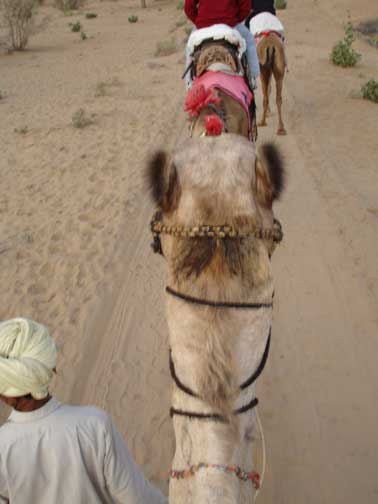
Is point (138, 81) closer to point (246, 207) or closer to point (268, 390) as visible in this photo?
point (268, 390)

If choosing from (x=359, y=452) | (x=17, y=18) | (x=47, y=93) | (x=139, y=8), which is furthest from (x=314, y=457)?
(x=139, y=8)

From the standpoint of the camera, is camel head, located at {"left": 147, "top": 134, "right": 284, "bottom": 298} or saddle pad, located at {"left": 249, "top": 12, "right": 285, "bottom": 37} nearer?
camel head, located at {"left": 147, "top": 134, "right": 284, "bottom": 298}

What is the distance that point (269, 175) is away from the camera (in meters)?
2.05

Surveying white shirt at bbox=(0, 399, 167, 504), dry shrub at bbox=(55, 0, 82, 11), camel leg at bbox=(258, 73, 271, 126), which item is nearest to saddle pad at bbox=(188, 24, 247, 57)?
camel leg at bbox=(258, 73, 271, 126)

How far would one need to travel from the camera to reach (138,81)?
14.9 metres

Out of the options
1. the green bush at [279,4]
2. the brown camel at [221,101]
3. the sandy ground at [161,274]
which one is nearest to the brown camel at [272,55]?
the sandy ground at [161,274]

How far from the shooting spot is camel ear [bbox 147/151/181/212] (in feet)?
6.69

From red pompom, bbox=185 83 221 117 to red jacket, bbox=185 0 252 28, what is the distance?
383 centimetres

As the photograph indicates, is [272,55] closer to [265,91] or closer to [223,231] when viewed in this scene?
[265,91]

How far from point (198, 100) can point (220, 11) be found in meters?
3.98

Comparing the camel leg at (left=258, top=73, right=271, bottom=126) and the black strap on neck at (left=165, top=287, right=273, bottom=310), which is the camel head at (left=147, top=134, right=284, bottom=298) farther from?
the camel leg at (left=258, top=73, right=271, bottom=126)

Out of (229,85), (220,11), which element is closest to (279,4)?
(220,11)

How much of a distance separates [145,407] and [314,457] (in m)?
1.44

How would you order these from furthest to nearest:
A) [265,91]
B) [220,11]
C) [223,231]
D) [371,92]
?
[371,92], [265,91], [220,11], [223,231]
